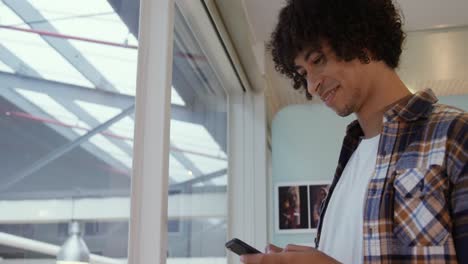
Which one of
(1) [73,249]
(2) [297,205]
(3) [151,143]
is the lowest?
(1) [73,249]

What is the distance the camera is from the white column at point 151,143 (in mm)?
1134

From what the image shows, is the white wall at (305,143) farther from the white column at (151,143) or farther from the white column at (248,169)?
the white column at (151,143)

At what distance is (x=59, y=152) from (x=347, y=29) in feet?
1.80

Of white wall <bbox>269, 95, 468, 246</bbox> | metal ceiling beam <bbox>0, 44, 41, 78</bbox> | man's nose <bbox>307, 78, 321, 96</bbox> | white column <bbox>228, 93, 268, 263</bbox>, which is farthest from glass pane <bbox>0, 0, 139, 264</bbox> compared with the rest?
white wall <bbox>269, 95, 468, 246</bbox>

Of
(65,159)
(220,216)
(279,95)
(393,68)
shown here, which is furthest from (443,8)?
(65,159)

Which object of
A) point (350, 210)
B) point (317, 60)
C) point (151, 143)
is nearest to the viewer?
point (350, 210)

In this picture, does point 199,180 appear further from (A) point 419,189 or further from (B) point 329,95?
(A) point 419,189

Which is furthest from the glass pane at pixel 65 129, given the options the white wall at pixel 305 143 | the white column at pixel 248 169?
the white wall at pixel 305 143

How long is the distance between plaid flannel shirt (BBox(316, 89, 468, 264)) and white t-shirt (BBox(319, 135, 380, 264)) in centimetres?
5

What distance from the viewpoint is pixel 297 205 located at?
231cm

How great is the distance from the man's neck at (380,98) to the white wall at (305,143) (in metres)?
1.42

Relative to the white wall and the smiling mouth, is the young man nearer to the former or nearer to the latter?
the smiling mouth

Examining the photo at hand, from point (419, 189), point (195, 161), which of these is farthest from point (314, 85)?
point (195, 161)

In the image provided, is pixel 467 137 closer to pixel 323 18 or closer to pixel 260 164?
pixel 323 18
